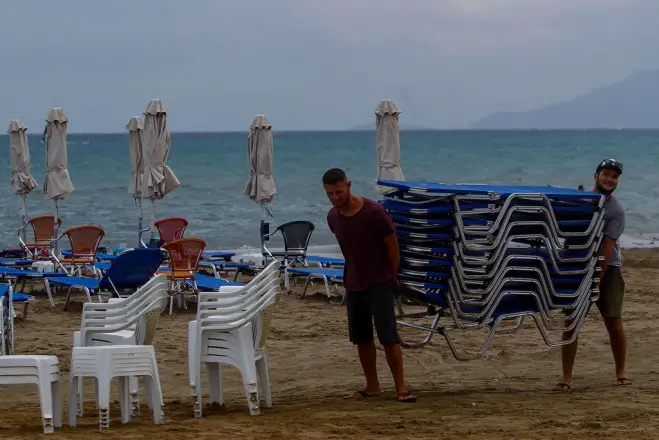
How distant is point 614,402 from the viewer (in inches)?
266

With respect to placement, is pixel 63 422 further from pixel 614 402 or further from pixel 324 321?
pixel 324 321

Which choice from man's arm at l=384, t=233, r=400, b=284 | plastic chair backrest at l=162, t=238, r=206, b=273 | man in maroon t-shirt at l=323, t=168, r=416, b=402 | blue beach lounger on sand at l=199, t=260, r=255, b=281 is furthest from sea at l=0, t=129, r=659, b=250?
man's arm at l=384, t=233, r=400, b=284

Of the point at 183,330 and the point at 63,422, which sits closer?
the point at 63,422

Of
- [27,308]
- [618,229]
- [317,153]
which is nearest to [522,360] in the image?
[618,229]

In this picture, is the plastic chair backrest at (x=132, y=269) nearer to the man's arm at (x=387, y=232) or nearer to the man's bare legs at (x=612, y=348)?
the man's arm at (x=387, y=232)

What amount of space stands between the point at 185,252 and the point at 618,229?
5.55 metres

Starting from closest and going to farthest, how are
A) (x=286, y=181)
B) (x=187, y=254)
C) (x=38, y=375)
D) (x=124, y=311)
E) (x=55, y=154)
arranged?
(x=38, y=375) < (x=124, y=311) < (x=187, y=254) < (x=55, y=154) < (x=286, y=181)

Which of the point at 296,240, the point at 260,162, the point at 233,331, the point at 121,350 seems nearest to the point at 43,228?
the point at 260,162

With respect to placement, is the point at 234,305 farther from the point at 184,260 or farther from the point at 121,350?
the point at 184,260

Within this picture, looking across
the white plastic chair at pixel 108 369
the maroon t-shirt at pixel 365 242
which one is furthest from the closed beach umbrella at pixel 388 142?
the white plastic chair at pixel 108 369

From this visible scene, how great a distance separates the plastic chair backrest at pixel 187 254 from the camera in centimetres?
1156

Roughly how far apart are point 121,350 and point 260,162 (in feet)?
29.8

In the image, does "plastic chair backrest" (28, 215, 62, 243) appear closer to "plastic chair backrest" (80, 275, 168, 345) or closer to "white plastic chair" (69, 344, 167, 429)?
"plastic chair backrest" (80, 275, 168, 345)

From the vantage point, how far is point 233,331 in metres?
6.47
